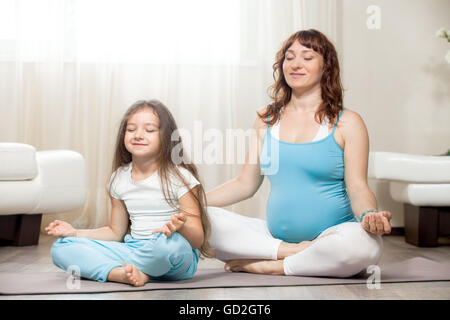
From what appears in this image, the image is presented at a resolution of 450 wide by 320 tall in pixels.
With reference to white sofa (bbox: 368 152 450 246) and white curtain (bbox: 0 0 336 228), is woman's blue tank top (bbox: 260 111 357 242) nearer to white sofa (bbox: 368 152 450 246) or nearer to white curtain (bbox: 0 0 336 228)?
white sofa (bbox: 368 152 450 246)

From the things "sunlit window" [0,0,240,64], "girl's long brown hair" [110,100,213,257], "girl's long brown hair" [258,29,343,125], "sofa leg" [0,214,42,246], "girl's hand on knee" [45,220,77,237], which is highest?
"sunlit window" [0,0,240,64]

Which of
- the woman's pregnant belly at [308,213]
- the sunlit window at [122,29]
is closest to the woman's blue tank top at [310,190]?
the woman's pregnant belly at [308,213]

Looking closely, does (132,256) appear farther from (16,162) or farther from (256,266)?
(16,162)

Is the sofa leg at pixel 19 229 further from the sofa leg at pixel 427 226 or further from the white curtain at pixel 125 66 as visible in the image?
the sofa leg at pixel 427 226

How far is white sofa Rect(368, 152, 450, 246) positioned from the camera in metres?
2.20

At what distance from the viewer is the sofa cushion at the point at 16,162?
2.08 meters

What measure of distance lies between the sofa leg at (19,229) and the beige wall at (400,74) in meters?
1.55

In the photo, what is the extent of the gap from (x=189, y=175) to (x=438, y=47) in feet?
5.93

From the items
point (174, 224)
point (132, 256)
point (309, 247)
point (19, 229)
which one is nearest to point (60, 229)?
point (132, 256)

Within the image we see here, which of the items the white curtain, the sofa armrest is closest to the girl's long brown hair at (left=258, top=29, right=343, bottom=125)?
the sofa armrest

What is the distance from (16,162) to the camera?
6.89ft

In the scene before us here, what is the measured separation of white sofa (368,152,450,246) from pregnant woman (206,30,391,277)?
0.69 meters
